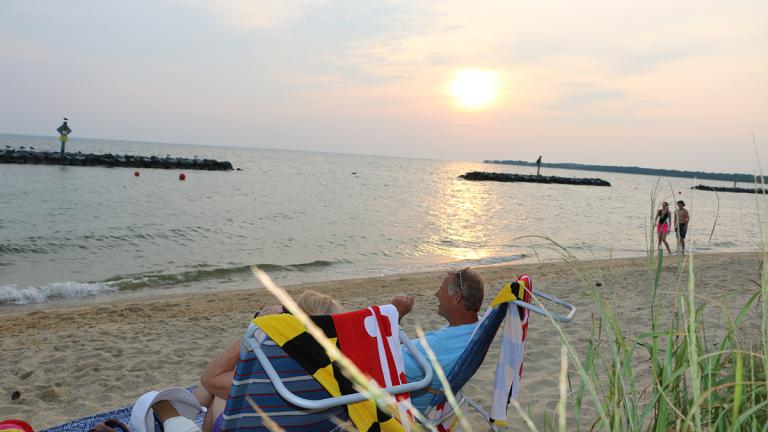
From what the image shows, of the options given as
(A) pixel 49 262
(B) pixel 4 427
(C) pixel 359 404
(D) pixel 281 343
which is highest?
(D) pixel 281 343

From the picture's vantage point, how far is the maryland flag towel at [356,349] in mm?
1874

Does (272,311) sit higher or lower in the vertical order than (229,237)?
higher

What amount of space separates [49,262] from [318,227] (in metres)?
9.08

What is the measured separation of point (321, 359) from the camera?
1.91 metres

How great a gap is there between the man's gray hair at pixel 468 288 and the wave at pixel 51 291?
7.66m

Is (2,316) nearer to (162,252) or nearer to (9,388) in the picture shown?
(9,388)

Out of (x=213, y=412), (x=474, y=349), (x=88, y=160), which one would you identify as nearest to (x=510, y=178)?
(x=88, y=160)

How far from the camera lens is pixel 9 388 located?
4.29 m

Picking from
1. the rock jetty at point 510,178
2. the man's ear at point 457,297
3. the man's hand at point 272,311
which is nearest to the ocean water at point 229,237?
the man's ear at point 457,297

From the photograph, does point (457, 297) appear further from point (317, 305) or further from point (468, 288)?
point (317, 305)

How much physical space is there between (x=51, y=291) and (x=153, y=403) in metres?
7.74

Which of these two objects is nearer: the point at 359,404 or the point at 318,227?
the point at 359,404

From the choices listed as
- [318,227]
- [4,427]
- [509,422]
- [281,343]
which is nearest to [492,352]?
[509,422]

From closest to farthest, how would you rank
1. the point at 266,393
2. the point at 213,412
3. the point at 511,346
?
the point at 266,393 → the point at 213,412 → the point at 511,346
